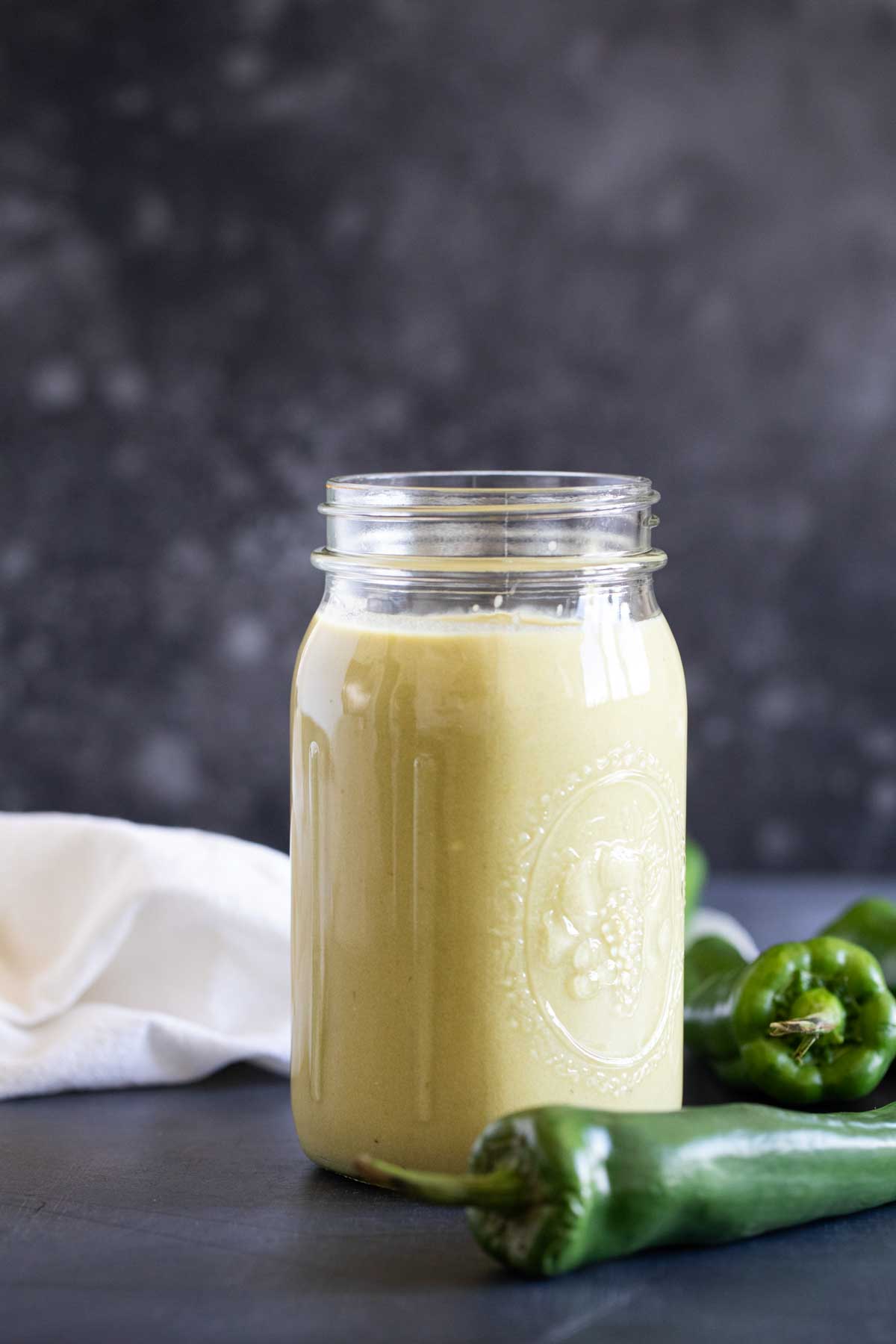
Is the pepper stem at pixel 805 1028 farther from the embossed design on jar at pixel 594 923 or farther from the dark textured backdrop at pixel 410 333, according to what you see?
the dark textured backdrop at pixel 410 333

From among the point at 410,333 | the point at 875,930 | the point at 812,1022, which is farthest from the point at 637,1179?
the point at 410,333

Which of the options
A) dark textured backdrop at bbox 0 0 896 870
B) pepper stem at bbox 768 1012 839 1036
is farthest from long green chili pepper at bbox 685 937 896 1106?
dark textured backdrop at bbox 0 0 896 870

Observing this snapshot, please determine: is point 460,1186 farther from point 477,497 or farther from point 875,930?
point 875,930

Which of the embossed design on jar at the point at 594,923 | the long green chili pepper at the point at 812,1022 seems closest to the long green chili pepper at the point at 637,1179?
the embossed design on jar at the point at 594,923

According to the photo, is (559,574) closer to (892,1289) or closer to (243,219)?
(892,1289)

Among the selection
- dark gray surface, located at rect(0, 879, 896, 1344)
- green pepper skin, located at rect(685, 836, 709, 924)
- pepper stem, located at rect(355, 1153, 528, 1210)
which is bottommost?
dark gray surface, located at rect(0, 879, 896, 1344)

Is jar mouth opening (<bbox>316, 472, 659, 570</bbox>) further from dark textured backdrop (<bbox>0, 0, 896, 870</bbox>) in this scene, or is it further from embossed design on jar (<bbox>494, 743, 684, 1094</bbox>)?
dark textured backdrop (<bbox>0, 0, 896, 870</bbox>)

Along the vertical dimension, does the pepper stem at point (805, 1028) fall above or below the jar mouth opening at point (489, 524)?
below
